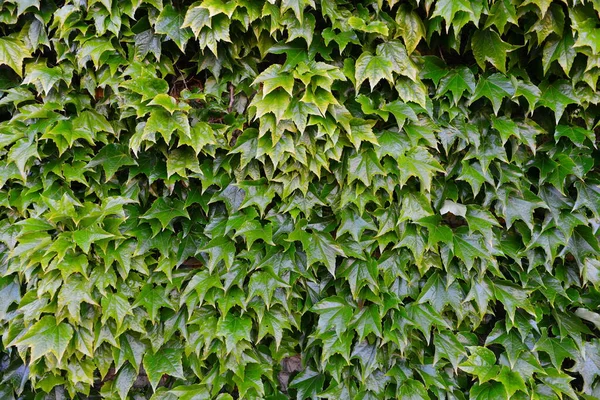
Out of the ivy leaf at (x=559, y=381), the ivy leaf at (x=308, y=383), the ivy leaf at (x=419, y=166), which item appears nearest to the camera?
the ivy leaf at (x=419, y=166)

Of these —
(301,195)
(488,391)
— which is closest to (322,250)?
(301,195)

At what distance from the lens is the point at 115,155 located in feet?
7.18

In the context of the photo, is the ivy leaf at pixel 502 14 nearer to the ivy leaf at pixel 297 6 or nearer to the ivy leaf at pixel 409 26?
the ivy leaf at pixel 409 26

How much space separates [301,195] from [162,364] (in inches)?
42.7

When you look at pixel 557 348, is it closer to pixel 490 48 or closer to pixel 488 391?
pixel 488 391

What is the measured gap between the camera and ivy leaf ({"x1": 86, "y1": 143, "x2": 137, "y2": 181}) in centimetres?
215

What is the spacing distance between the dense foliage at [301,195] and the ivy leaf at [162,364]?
12 mm

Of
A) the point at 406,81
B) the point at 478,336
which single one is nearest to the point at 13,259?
the point at 406,81

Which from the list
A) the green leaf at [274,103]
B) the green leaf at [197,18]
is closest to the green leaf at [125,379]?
the green leaf at [274,103]

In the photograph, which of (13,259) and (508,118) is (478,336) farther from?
(13,259)

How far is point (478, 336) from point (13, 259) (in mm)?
2419

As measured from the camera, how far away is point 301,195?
2203 mm

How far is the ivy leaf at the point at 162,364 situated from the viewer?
7.30 feet

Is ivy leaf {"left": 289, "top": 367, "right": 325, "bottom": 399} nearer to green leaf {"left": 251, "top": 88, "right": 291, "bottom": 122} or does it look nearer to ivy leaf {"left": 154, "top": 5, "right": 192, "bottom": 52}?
green leaf {"left": 251, "top": 88, "right": 291, "bottom": 122}
